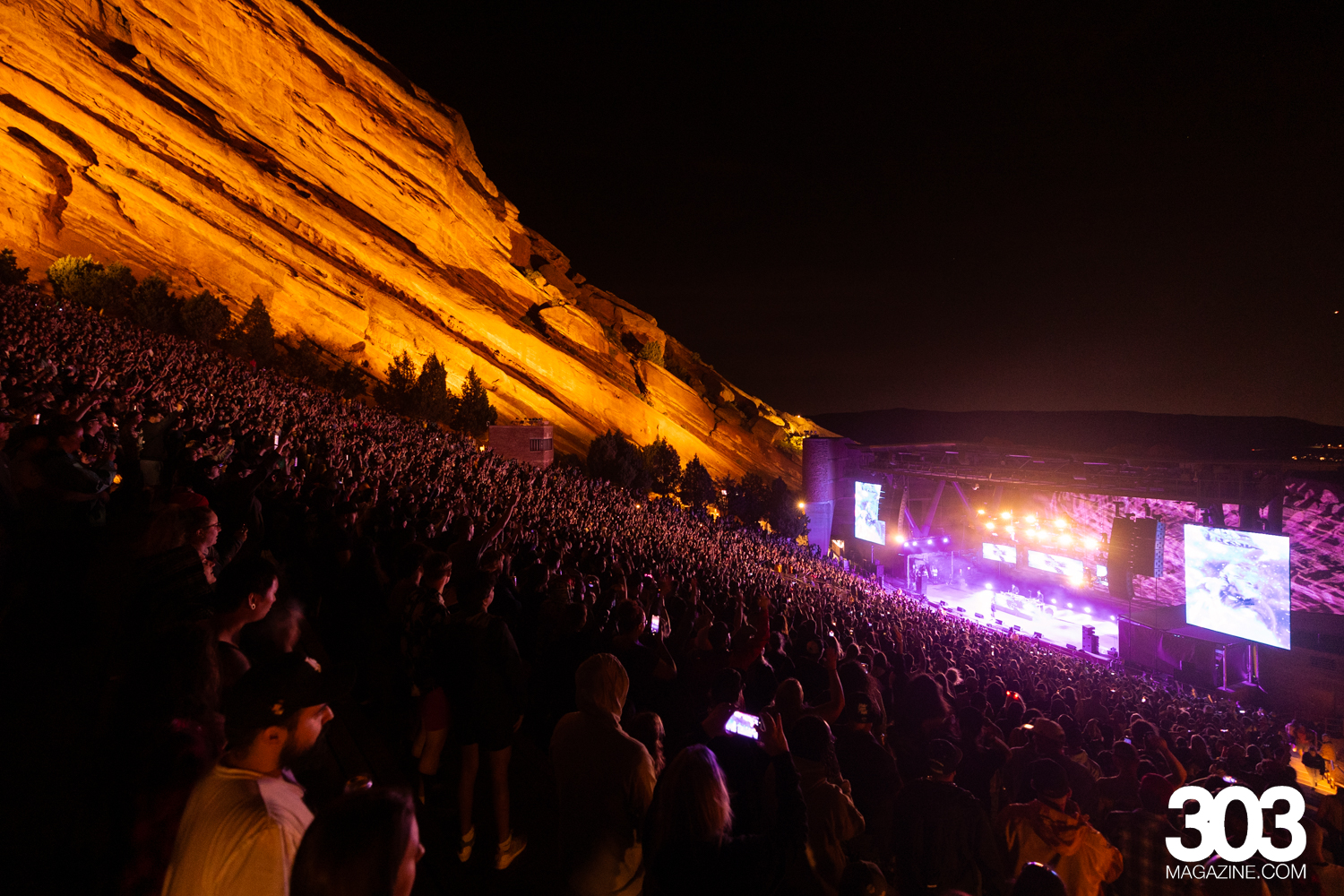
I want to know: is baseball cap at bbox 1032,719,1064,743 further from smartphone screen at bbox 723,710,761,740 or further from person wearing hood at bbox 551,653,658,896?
person wearing hood at bbox 551,653,658,896

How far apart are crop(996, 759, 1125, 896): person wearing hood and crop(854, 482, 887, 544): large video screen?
3113cm

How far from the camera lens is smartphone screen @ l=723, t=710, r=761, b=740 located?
2639 mm

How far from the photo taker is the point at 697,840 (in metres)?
1.98

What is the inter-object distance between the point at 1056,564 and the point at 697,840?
105 ft

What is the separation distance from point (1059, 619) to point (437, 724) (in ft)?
101

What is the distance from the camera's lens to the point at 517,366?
1951 inches

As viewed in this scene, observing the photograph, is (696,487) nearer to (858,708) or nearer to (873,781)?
(858,708)

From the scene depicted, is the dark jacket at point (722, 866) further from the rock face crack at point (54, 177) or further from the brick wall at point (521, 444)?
the rock face crack at point (54, 177)

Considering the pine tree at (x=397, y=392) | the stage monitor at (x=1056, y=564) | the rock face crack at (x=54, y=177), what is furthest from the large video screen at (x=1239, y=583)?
the rock face crack at (x=54, y=177)

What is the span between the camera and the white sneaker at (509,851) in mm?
3295

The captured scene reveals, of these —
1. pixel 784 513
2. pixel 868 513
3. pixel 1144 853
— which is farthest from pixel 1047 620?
pixel 1144 853

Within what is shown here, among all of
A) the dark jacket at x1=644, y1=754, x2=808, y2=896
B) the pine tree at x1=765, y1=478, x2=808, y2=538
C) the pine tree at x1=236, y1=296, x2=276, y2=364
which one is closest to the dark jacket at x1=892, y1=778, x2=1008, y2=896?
the dark jacket at x1=644, y1=754, x2=808, y2=896

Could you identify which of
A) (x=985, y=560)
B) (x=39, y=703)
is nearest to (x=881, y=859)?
(x=39, y=703)

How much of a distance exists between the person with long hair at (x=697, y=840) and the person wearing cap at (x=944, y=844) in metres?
1.17
